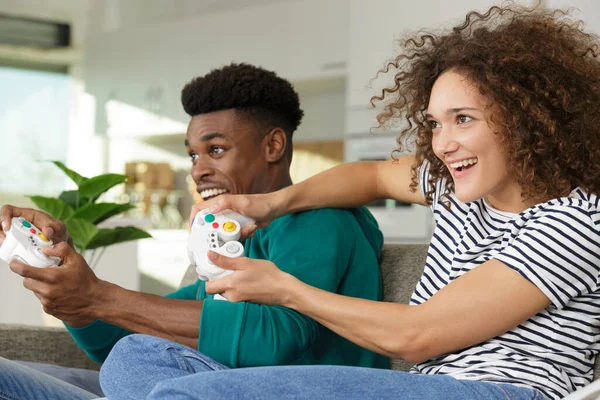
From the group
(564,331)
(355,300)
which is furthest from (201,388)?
(564,331)

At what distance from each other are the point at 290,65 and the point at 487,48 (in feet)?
12.5

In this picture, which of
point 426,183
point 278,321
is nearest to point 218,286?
point 278,321

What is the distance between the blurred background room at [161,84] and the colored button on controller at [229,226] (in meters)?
1.95

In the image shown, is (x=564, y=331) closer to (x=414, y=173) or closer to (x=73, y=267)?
(x=414, y=173)

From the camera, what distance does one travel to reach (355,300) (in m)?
1.25

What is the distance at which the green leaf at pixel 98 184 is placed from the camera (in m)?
2.28

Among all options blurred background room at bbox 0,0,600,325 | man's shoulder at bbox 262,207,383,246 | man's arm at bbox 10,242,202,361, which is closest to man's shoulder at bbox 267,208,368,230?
man's shoulder at bbox 262,207,383,246

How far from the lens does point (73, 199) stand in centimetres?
236

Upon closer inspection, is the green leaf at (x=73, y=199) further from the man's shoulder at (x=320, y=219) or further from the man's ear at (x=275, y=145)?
the man's shoulder at (x=320, y=219)

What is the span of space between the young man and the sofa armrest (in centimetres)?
25

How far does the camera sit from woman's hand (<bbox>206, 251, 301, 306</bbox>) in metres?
1.27

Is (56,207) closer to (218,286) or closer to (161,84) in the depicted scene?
(218,286)

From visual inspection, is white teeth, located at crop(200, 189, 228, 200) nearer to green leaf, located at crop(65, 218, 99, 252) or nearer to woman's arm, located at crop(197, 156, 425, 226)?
woman's arm, located at crop(197, 156, 425, 226)

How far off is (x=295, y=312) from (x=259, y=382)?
0.35 m
